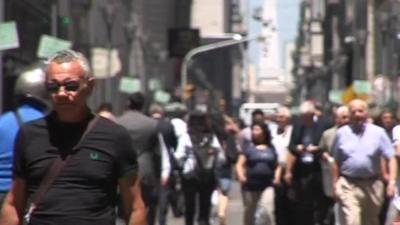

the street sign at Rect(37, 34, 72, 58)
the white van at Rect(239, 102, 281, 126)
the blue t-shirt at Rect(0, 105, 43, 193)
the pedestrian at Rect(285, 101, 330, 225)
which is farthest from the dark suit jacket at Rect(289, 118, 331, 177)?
the white van at Rect(239, 102, 281, 126)

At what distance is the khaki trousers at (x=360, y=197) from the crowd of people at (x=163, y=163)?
10 mm

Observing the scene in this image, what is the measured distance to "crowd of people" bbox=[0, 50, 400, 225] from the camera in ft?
20.5

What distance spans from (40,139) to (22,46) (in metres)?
20.3

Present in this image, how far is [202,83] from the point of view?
4026 inches

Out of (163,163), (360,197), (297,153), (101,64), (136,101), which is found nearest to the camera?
A: (360,197)

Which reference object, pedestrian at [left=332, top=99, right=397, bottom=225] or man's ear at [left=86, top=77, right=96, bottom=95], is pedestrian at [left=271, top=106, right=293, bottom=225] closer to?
pedestrian at [left=332, top=99, right=397, bottom=225]

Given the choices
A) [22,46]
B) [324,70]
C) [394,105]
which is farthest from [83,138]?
[324,70]

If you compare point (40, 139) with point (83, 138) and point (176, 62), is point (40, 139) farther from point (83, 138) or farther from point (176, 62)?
point (176, 62)

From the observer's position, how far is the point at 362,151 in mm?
13875

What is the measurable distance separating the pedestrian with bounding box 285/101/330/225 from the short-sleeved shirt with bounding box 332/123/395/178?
3.29m

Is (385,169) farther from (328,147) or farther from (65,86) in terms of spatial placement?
(65,86)

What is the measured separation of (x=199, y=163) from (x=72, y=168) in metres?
11.6

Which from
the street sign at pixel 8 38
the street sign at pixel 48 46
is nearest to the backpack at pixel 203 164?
the street sign at pixel 48 46

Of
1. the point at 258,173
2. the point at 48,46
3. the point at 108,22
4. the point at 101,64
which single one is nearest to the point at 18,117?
the point at 258,173
